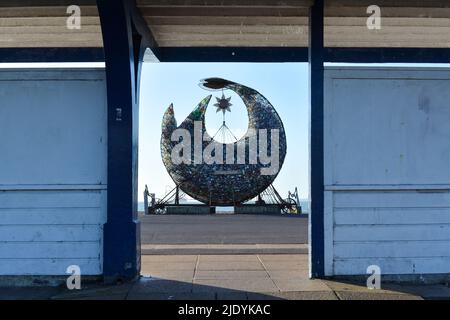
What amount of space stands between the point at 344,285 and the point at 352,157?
5.45 feet

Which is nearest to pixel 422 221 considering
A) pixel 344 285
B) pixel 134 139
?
pixel 344 285

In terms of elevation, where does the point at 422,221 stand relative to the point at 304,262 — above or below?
above

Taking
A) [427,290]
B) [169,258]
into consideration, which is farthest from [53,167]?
[427,290]

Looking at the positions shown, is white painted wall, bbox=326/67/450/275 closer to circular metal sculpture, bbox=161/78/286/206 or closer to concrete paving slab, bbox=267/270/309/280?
concrete paving slab, bbox=267/270/309/280

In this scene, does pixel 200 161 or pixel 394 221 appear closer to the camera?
pixel 394 221

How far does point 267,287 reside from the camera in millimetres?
7293

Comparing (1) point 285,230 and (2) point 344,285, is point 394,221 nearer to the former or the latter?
(2) point 344,285

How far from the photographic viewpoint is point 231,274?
8.23 m

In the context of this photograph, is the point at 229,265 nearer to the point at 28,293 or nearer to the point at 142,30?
the point at 28,293

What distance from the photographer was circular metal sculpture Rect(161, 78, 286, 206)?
30656mm

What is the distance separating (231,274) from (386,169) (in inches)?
101

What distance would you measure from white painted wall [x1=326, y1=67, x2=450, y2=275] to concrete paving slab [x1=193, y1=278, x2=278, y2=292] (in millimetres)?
923

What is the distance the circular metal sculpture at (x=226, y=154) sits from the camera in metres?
30.7

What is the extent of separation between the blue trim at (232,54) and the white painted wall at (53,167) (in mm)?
2596
